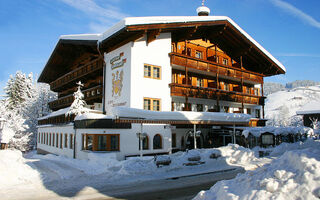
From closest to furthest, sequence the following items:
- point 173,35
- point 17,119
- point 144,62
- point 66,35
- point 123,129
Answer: point 123,129, point 144,62, point 173,35, point 66,35, point 17,119

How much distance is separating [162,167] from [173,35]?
15.6 meters

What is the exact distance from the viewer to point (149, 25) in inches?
885

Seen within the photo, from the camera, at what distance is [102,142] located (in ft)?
66.9

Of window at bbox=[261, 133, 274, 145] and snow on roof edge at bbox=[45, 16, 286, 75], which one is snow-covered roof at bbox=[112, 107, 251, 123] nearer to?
window at bbox=[261, 133, 274, 145]

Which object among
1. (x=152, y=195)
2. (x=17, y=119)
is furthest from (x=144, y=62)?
(x=17, y=119)

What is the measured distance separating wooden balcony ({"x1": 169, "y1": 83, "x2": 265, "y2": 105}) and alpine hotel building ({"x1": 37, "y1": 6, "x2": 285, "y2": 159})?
0.10 meters

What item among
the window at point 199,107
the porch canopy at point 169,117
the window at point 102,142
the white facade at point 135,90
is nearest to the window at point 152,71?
the white facade at point 135,90

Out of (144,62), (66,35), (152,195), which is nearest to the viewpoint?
(152,195)

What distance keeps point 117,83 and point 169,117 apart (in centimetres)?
744

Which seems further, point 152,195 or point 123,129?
point 123,129

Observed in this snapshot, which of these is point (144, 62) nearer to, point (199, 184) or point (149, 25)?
point (149, 25)

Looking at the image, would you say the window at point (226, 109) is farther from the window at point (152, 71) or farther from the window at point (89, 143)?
the window at point (89, 143)

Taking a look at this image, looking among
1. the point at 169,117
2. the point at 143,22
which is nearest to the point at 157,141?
the point at 169,117

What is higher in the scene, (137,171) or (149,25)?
(149,25)
